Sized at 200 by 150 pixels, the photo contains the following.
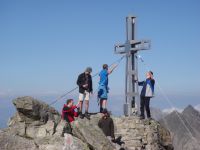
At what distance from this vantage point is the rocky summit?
15727 mm

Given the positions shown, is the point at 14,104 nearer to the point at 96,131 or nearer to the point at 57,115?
the point at 57,115

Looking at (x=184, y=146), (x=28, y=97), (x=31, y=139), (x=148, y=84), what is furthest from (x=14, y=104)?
(x=184, y=146)

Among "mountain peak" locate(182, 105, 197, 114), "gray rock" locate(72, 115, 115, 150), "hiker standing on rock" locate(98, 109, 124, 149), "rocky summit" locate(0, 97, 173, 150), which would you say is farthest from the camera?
"mountain peak" locate(182, 105, 197, 114)

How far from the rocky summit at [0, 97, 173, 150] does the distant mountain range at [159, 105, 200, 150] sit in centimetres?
11017

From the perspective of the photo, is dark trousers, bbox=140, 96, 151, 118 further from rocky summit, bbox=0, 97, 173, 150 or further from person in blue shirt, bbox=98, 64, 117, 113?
person in blue shirt, bbox=98, 64, 117, 113

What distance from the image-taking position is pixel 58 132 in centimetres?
1670

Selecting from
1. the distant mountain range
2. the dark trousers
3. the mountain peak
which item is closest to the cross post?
the dark trousers

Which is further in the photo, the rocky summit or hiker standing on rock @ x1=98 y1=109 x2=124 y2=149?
hiker standing on rock @ x1=98 y1=109 x2=124 y2=149

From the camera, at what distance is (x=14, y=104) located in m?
17.9

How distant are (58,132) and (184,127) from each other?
160 meters

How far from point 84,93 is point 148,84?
3.46m

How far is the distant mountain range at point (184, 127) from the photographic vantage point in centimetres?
13900

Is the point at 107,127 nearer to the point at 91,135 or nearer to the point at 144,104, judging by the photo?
the point at 91,135

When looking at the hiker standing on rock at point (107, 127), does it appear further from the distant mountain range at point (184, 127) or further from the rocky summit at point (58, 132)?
the distant mountain range at point (184, 127)
